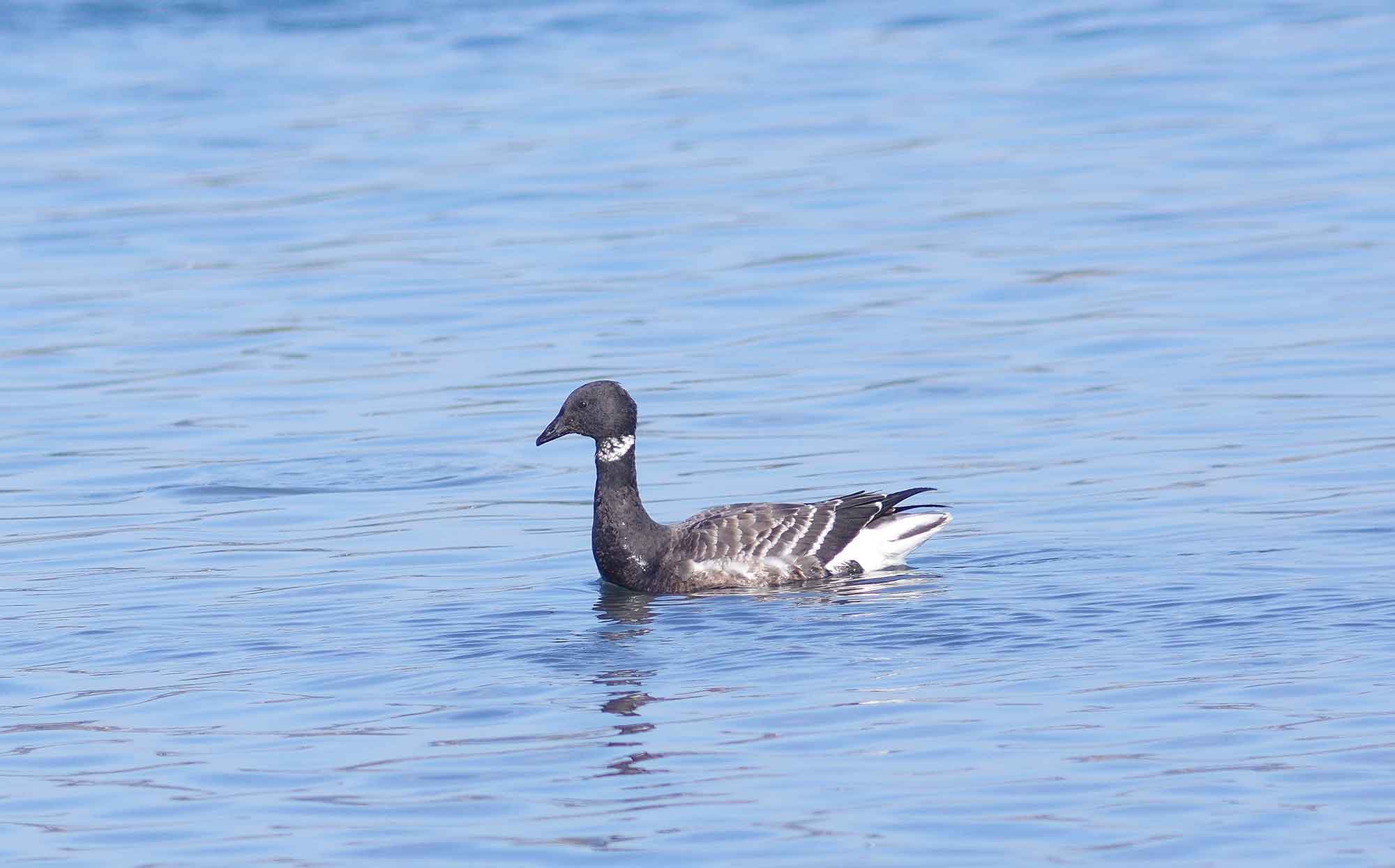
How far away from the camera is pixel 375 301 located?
76.3 feet

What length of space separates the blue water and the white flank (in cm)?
20

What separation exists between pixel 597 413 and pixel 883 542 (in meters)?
2.02

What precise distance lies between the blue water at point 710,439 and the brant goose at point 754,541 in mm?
196

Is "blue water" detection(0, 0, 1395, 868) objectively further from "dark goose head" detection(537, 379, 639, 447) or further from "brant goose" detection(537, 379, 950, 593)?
"dark goose head" detection(537, 379, 639, 447)

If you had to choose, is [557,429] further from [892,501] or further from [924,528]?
[924,528]

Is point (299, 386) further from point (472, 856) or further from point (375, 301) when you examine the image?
point (472, 856)

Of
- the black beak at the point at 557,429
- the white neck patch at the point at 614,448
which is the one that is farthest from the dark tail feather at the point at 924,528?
the black beak at the point at 557,429

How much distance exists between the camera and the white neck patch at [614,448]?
47.2 ft

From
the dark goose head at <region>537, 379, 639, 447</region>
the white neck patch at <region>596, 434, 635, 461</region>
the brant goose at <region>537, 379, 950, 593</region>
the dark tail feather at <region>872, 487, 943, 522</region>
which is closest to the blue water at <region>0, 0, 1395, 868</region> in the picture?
the brant goose at <region>537, 379, 950, 593</region>

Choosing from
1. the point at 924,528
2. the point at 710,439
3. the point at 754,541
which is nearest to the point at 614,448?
the point at 754,541

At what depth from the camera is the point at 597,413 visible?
47.2 ft

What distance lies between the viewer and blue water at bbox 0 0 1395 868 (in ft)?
31.2

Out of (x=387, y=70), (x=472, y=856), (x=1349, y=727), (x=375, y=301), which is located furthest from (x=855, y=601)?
(x=387, y=70)

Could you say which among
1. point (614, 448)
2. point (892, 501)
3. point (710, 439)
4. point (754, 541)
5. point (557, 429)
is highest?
point (557, 429)
